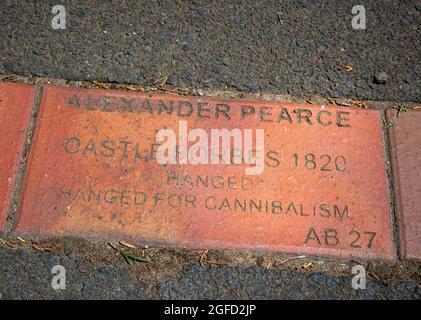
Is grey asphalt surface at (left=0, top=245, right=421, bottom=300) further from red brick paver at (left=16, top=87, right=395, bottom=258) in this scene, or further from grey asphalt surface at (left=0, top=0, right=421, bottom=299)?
grey asphalt surface at (left=0, top=0, right=421, bottom=299)

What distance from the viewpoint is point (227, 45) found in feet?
5.41

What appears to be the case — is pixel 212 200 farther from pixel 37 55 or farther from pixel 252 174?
pixel 37 55

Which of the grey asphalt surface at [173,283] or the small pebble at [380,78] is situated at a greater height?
the small pebble at [380,78]

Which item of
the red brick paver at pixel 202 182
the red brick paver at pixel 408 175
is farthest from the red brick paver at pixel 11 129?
the red brick paver at pixel 408 175

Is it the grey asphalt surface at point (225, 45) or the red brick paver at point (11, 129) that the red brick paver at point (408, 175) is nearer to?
the grey asphalt surface at point (225, 45)

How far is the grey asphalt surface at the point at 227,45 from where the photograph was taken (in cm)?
157

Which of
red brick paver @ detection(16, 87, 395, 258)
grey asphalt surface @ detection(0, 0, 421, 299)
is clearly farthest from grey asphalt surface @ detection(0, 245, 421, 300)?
grey asphalt surface @ detection(0, 0, 421, 299)

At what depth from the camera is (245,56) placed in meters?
1.63

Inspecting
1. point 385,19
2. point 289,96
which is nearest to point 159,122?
point 289,96

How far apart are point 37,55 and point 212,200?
95 centimetres

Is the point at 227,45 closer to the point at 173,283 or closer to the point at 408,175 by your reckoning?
the point at 408,175

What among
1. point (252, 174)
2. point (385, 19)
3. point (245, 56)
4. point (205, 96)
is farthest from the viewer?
point (385, 19)

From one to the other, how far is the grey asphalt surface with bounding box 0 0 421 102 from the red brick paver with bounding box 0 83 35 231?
0.35 feet

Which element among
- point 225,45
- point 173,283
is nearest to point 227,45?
point 225,45
